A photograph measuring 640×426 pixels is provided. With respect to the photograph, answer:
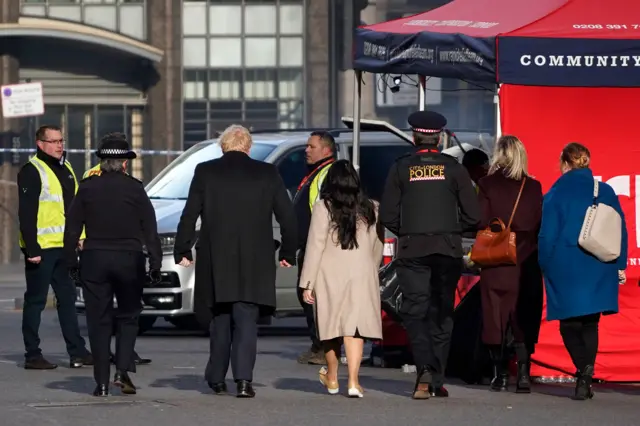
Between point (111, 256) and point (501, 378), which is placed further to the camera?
point (501, 378)

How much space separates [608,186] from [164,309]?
5358 mm

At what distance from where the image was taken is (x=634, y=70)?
1230 centimetres

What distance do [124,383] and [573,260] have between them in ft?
9.82

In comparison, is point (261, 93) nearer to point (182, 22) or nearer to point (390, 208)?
point (182, 22)

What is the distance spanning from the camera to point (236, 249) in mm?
11758

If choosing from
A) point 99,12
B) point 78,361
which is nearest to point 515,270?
point 78,361

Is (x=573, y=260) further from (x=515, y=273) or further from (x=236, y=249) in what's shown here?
(x=236, y=249)

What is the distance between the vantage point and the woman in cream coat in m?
11.8

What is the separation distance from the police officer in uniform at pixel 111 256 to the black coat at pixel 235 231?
1.25 feet

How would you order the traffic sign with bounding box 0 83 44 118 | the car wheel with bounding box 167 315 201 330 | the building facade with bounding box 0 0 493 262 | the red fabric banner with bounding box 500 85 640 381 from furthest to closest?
the building facade with bounding box 0 0 493 262 < the traffic sign with bounding box 0 83 44 118 < the car wheel with bounding box 167 315 201 330 < the red fabric banner with bounding box 500 85 640 381

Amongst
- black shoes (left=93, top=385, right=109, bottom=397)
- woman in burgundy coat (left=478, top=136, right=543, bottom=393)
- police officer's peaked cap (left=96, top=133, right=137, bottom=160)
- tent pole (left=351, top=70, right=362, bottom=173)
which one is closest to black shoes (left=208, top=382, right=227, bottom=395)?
black shoes (left=93, top=385, right=109, bottom=397)

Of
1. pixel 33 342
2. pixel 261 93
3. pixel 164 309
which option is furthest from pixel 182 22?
pixel 33 342

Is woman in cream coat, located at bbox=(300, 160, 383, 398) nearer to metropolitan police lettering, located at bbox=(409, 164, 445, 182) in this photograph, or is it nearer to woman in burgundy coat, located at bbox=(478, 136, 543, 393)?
metropolitan police lettering, located at bbox=(409, 164, 445, 182)

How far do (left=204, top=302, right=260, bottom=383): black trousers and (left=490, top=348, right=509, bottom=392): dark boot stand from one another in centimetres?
166
